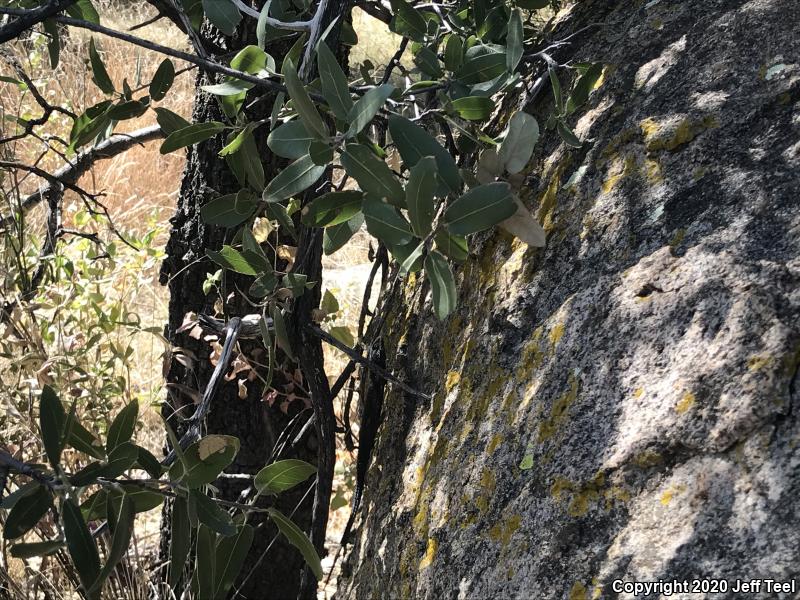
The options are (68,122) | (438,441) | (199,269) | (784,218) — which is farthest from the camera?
(68,122)

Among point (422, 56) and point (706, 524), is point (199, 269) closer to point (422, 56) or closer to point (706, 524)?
point (422, 56)

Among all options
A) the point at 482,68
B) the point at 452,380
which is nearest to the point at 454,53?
the point at 482,68

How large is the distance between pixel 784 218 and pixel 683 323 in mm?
179

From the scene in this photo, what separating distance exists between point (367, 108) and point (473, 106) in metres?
0.30

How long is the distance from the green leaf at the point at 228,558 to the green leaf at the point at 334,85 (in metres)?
0.66

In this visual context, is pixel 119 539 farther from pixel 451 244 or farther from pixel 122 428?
pixel 451 244

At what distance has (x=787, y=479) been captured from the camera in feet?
2.60

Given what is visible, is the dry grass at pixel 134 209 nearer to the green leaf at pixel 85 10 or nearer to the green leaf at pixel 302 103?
the green leaf at pixel 85 10

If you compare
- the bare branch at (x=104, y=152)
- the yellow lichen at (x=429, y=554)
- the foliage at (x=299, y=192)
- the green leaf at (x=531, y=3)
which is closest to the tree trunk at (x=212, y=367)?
the bare branch at (x=104, y=152)

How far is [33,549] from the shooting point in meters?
0.96

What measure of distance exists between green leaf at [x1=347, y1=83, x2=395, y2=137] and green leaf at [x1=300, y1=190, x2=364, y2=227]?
0.13 metres

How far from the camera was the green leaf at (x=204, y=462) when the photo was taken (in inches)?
41.7

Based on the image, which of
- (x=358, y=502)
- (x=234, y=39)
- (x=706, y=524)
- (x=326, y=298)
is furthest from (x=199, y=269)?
(x=706, y=524)

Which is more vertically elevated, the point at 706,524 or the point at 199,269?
the point at 199,269
